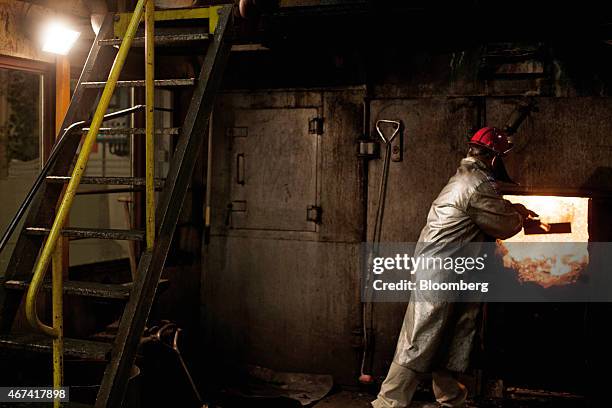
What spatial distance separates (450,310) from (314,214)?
2.12 meters

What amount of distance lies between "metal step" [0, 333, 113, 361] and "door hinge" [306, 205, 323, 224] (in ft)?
12.2

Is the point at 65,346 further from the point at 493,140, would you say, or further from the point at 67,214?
the point at 493,140

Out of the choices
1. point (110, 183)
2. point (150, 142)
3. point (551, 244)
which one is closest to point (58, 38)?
point (110, 183)

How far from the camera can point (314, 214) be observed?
7.71m

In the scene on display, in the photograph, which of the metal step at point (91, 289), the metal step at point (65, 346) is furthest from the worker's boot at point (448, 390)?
the metal step at point (65, 346)

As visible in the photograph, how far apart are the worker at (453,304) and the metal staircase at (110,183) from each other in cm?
275

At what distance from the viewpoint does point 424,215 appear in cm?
735

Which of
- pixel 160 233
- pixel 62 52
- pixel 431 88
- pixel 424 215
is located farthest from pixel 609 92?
pixel 62 52

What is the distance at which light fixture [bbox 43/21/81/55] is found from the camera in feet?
21.4

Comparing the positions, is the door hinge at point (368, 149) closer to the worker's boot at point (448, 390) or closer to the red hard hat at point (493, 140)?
the red hard hat at point (493, 140)

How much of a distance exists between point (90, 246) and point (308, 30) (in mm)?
8898

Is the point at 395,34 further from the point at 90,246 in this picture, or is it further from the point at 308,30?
the point at 90,246

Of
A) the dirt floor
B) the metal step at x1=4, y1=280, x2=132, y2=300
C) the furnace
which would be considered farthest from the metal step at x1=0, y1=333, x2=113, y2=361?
the furnace
